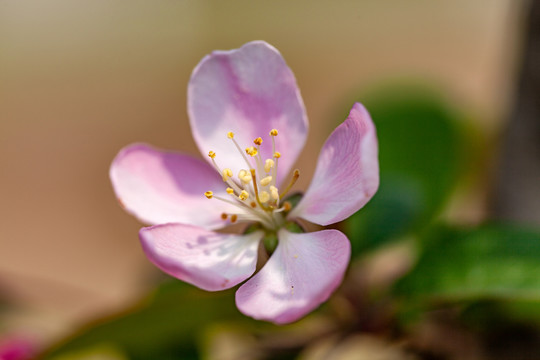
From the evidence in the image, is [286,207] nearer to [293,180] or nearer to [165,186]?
[293,180]

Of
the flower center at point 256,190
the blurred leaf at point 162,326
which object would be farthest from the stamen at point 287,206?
the blurred leaf at point 162,326

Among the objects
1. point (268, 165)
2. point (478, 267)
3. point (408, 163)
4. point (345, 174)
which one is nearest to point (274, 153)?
point (268, 165)

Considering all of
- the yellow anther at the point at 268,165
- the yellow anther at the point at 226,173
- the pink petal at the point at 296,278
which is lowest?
the pink petal at the point at 296,278

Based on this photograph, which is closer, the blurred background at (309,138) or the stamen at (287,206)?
the stamen at (287,206)

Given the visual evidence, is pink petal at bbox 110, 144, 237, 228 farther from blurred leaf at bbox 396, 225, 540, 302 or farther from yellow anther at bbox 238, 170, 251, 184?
blurred leaf at bbox 396, 225, 540, 302

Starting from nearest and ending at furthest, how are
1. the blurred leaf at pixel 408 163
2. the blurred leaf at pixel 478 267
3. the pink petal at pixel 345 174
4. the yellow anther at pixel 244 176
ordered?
1. the pink petal at pixel 345 174
2. the blurred leaf at pixel 478 267
3. the yellow anther at pixel 244 176
4. the blurred leaf at pixel 408 163

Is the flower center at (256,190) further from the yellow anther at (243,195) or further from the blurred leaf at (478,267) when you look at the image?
the blurred leaf at (478,267)
